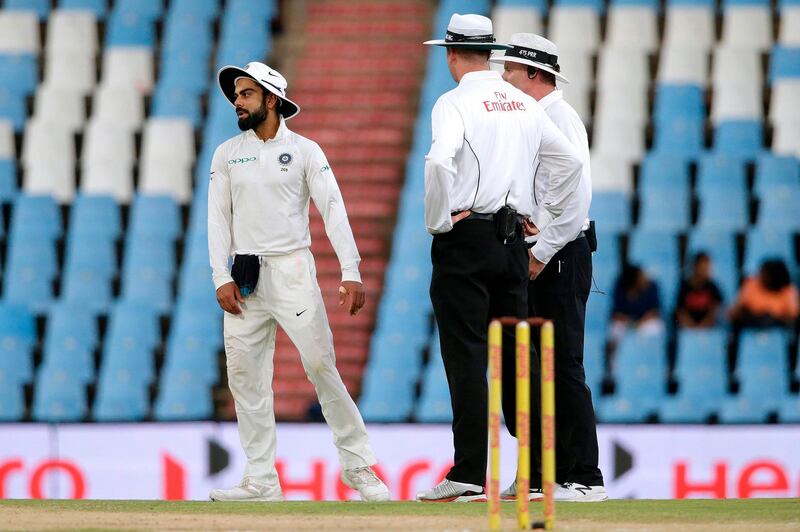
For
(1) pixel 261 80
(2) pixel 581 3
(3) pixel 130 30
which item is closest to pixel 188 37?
(3) pixel 130 30

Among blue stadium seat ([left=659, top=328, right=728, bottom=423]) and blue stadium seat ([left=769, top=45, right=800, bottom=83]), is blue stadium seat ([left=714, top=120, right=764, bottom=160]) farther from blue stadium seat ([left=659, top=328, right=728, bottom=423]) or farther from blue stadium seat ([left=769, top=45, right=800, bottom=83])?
blue stadium seat ([left=659, top=328, right=728, bottom=423])

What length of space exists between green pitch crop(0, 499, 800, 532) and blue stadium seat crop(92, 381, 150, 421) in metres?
5.83

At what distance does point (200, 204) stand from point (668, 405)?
495 cm

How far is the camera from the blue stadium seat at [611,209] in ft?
48.6

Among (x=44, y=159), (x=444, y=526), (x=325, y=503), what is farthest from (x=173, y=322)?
(x=444, y=526)

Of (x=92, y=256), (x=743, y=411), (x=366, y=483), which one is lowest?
(x=743, y=411)

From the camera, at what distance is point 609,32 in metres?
16.9

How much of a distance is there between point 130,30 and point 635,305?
6757mm

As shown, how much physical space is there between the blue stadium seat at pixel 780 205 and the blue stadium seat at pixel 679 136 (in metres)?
1.04

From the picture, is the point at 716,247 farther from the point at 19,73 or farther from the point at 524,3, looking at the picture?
the point at 19,73

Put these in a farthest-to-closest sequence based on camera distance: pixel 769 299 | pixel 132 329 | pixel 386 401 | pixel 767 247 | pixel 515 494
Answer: pixel 132 329, pixel 767 247, pixel 386 401, pixel 769 299, pixel 515 494

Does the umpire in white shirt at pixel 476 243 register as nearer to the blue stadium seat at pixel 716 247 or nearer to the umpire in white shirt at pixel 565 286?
the umpire in white shirt at pixel 565 286

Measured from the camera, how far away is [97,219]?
15.7 meters

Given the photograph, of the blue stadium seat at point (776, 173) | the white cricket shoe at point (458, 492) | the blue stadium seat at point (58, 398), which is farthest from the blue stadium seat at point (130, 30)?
the white cricket shoe at point (458, 492)
